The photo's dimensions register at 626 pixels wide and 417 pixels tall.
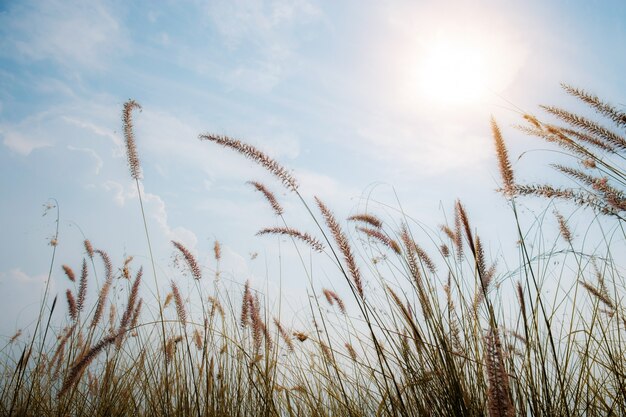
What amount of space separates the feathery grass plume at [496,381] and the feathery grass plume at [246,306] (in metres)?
2.81

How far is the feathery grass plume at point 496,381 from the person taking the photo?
1108 millimetres

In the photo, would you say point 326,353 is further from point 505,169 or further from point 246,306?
point 505,169

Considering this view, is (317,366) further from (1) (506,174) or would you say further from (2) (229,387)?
(1) (506,174)

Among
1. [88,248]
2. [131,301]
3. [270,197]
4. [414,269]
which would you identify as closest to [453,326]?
[414,269]

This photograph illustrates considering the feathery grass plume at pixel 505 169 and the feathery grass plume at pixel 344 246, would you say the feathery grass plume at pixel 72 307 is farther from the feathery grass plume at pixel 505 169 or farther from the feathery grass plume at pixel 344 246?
the feathery grass plume at pixel 505 169

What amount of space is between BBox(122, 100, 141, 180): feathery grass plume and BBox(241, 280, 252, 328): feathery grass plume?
1446 millimetres

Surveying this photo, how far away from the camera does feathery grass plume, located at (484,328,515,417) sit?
111 cm

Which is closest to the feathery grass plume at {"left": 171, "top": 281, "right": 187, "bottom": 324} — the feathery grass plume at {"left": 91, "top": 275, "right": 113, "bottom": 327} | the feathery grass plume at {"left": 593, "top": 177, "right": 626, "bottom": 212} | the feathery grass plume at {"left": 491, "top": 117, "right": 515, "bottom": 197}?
the feathery grass plume at {"left": 91, "top": 275, "right": 113, "bottom": 327}

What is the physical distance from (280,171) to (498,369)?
1.98m

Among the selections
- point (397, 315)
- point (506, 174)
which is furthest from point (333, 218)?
point (506, 174)

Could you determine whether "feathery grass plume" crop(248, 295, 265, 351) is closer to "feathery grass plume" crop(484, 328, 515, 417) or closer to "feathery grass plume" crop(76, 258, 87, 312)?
"feathery grass plume" crop(76, 258, 87, 312)

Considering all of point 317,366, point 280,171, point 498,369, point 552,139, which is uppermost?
point 280,171

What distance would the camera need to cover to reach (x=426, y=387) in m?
2.06

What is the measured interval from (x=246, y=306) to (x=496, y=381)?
2.93 metres
